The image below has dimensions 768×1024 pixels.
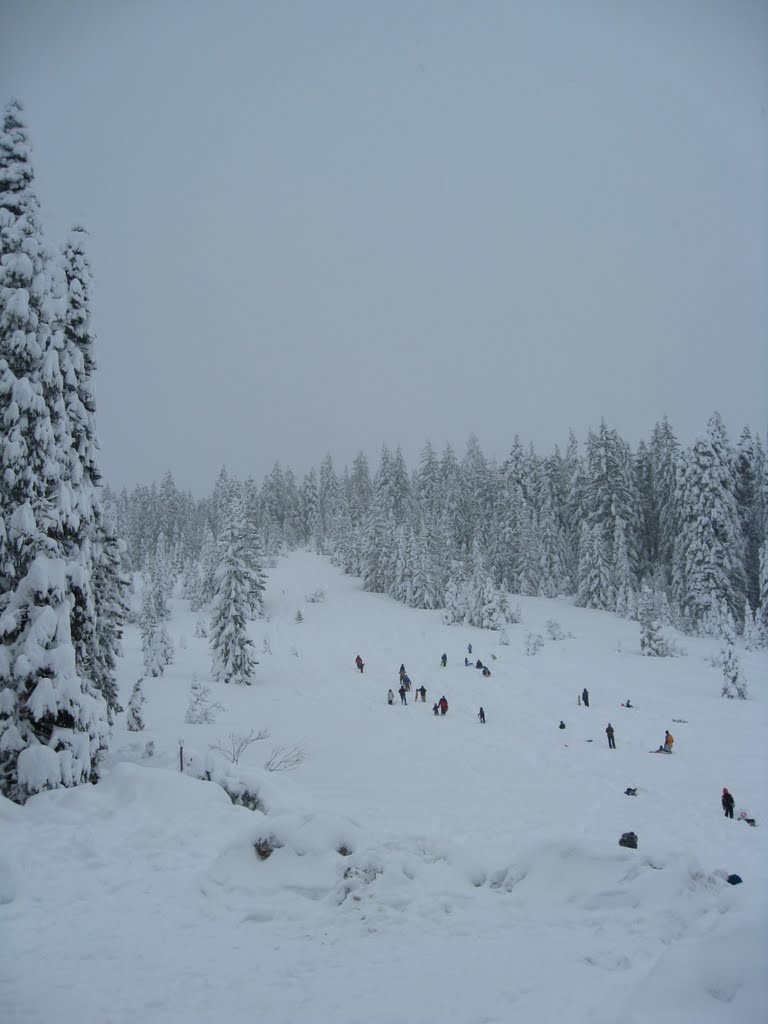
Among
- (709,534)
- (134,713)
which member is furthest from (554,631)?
(134,713)

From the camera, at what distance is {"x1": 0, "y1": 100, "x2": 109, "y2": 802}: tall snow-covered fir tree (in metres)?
11.4

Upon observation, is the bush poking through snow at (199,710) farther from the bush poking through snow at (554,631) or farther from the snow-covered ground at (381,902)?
the bush poking through snow at (554,631)

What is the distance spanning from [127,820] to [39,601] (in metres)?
4.79

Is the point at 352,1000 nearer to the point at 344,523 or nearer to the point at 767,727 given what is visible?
the point at 767,727

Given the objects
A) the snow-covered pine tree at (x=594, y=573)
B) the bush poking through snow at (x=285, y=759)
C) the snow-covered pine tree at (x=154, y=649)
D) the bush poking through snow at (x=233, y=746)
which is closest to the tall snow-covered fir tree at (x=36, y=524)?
the bush poking through snow at (x=233, y=746)

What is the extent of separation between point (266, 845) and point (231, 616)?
28058mm

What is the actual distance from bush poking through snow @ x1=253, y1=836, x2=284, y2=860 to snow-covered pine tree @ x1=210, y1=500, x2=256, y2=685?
27.1 metres

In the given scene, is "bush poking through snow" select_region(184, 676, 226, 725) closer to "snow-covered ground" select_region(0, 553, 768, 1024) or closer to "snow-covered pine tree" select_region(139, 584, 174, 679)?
"snow-covered ground" select_region(0, 553, 768, 1024)

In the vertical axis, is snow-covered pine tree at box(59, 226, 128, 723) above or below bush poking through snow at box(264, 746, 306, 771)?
above

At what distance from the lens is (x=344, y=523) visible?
3561 inches

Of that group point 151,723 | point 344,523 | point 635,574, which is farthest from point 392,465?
point 151,723

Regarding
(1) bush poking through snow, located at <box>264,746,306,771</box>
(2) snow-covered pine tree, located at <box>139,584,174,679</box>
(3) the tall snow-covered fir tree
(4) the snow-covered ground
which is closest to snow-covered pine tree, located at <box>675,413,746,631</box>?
(4) the snow-covered ground

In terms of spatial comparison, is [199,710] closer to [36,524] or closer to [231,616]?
[231,616]

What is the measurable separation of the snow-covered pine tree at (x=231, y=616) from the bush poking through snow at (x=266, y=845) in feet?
88.8
